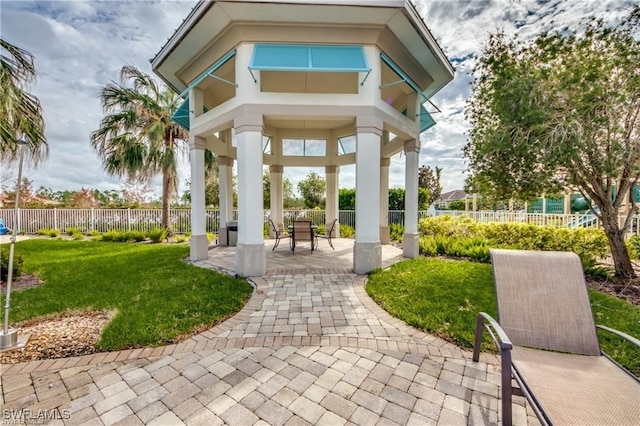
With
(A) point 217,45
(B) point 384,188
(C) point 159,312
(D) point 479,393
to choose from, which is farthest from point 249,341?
(B) point 384,188

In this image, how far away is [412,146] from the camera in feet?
27.0

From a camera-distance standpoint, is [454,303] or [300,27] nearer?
[454,303]

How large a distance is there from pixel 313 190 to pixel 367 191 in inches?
884

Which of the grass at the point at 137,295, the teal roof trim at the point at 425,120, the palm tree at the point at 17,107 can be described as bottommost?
the grass at the point at 137,295

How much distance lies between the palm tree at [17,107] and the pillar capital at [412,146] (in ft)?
29.1

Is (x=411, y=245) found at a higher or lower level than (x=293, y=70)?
lower

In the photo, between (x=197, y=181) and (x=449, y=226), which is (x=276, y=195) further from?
(x=449, y=226)

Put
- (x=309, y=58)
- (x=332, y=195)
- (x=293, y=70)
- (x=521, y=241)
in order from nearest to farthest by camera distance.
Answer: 1. (x=293, y=70)
2. (x=309, y=58)
3. (x=521, y=241)
4. (x=332, y=195)

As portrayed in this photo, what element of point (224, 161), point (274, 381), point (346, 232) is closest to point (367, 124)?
point (274, 381)

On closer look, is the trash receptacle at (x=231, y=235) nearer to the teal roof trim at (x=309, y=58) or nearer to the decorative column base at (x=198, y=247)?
the decorative column base at (x=198, y=247)

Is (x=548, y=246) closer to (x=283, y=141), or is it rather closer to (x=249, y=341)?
(x=249, y=341)

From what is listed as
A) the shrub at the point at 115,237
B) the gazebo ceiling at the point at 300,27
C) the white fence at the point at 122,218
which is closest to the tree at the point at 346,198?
the white fence at the point at 122,218

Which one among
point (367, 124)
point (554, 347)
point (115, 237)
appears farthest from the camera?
point (115, 237)

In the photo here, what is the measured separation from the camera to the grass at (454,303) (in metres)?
3.41
